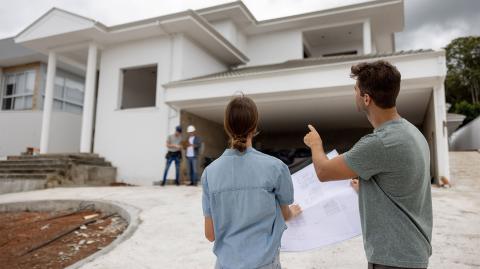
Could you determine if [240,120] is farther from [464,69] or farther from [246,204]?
[464,69]

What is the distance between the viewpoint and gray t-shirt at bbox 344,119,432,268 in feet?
4.71

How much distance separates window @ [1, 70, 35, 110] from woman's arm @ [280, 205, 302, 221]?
1979cm

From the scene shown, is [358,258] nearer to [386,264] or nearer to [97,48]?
[386,264]

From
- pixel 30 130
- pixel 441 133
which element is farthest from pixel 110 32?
pixel 441 133

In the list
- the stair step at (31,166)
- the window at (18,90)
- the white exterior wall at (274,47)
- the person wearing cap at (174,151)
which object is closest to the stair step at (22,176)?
the stair step at (31,166)

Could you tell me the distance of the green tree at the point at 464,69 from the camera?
3294 cm

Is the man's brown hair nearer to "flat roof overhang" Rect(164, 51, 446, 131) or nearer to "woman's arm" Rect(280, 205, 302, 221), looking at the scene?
"woman's arm" Rect(280, 205, 302, 221)

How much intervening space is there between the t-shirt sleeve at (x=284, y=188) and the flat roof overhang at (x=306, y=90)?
8.02 m

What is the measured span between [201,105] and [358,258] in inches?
336

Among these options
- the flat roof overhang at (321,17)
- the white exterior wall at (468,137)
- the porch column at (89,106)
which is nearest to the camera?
the porch column at (89,106)

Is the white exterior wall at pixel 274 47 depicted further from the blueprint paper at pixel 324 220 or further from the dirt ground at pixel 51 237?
the blueprint paper at pixel 324 220

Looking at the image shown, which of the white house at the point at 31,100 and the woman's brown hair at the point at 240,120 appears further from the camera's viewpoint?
the white house at the point at 31,100

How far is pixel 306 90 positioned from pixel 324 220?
8.02 metres

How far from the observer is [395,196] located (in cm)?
146
